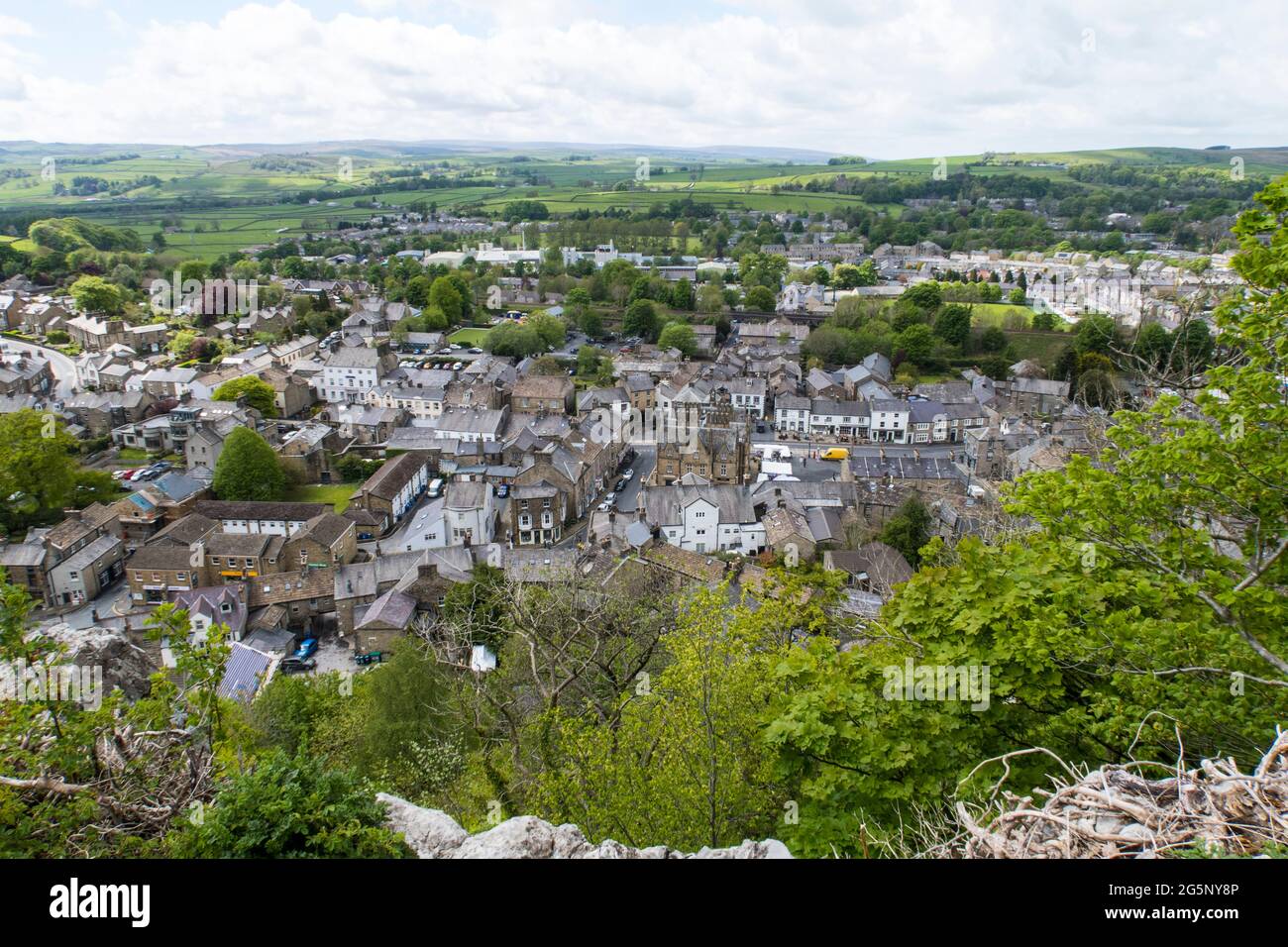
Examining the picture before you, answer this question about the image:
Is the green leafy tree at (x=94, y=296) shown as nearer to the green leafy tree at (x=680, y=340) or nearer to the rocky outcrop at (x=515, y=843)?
the green leafy tree at (x=680, y=340)

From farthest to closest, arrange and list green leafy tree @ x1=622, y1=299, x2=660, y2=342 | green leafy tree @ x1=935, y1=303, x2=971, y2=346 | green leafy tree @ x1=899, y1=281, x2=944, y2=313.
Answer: green leafy tree @ x1=622, y1=299, x2=660, y2=342 → green leafy tree @ x1=899, y1=281, x2=944, y2=313 → green leafy tree @ x1=935, y1=303, x2=971, y2=346

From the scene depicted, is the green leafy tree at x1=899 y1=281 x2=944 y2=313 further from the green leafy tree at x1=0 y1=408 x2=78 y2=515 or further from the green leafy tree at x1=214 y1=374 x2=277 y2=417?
the green leafy tree at x1=0 y1=408 x2=78 y2=515

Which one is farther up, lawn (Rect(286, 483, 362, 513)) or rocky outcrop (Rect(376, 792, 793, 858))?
rocky outcrop (Rect(376, 792, 793, 858))

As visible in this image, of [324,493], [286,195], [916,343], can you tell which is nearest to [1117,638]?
[324,493]

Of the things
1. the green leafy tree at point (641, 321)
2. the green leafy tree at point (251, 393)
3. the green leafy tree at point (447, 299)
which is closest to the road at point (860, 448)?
the green leafy tree at point (641, 321)

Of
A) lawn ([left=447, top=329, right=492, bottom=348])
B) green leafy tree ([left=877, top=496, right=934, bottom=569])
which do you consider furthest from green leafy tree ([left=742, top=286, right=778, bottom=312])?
green leafy tree ([left=877, top=496, right=934, bottom=569])
